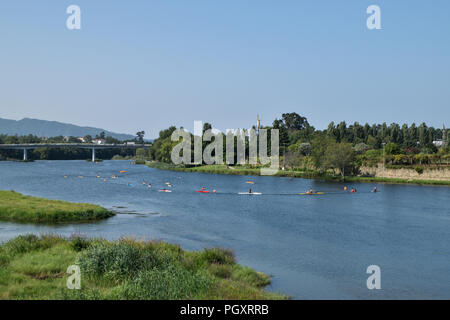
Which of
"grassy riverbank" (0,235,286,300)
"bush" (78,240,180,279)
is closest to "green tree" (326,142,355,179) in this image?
"grassy riverbank" (0,235,286,300)

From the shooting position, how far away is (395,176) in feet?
313

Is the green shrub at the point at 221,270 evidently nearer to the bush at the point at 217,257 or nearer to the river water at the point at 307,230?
the bush at the point at 217,257

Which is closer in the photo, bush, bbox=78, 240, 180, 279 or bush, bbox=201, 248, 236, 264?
bush, bbox=78, 240, 180, 279

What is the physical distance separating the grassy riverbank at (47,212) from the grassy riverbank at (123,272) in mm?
15716

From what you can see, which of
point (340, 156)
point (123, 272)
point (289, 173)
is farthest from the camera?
point (289, 173)

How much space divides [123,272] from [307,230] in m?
25.2

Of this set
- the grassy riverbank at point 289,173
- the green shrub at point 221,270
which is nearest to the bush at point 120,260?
the green shrub at point 221,270

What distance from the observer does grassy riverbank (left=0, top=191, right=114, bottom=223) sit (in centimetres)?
4228

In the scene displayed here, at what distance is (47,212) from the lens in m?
43.0

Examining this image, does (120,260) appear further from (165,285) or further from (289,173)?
(289,173)

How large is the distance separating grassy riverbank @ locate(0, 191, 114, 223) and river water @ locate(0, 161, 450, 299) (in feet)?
6.55

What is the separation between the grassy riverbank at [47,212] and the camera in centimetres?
4228

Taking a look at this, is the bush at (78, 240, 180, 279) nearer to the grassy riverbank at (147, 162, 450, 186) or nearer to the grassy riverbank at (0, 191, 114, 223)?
the grassy riverbank at (0, 191, 114, 223)

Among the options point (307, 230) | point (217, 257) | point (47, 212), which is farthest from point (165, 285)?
point (47, 212)
